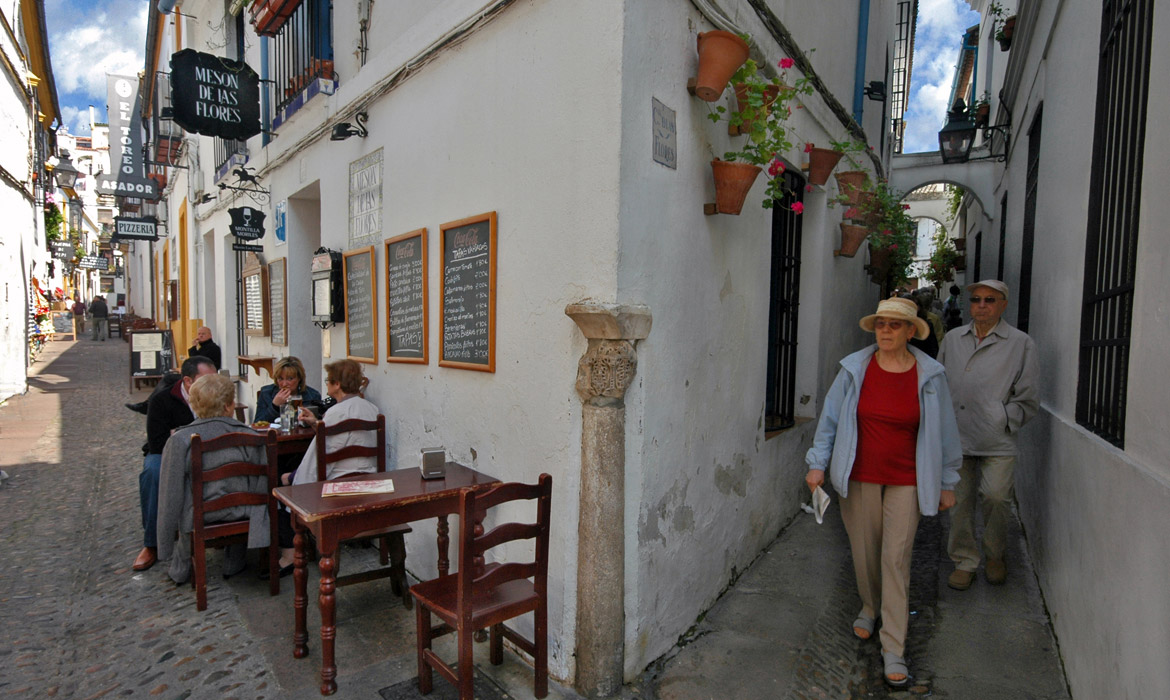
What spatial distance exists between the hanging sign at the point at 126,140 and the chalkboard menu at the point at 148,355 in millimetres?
3823

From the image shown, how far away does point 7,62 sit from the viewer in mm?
10703

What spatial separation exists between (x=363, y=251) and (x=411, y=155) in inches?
37.4

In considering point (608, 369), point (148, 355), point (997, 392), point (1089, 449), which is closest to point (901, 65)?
point (997, 392)

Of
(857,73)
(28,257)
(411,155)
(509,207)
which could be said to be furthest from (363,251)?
(28,257)

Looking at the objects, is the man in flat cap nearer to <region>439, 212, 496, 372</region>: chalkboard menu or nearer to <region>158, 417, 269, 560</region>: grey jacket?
<region>439, 212, 496, 372</region>: chalkboard menu

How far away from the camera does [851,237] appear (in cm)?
565

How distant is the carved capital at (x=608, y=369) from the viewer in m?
2.75

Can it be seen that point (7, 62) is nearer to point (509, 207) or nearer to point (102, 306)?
point (509, 207)

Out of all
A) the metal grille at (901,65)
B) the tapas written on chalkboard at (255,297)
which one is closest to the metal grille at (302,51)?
the tapas written on chalkboard at (255,297)

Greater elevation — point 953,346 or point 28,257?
point 28,257

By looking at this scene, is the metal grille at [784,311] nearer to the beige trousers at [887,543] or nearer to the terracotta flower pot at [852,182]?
the terracotta flower pot at [852,182]

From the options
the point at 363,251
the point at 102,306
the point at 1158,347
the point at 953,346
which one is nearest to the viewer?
the point at 1158,347

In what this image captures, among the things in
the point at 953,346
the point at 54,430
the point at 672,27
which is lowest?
the point at 54,430

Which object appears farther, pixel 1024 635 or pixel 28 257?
pixel 28 257
